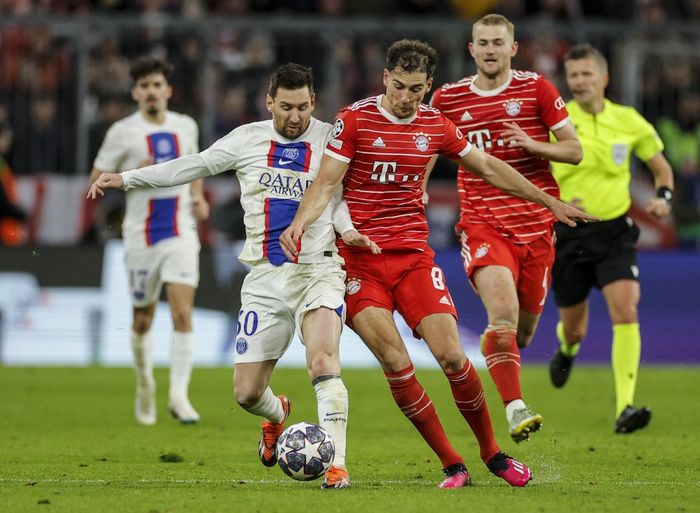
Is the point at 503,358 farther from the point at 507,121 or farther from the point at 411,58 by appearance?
the point at 411,58

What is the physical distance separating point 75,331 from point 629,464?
873 cm

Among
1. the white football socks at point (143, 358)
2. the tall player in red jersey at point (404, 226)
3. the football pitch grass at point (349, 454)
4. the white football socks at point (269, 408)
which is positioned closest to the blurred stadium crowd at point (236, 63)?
the football pitch grass at point (349, 454)

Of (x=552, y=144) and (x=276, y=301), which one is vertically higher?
(x=552, y=144)

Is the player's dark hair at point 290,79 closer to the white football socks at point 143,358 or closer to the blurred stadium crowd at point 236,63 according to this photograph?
the white football socks at point 143,358

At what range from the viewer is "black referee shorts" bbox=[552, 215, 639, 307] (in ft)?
36.6

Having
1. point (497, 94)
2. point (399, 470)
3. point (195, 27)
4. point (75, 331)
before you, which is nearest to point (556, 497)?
point (399, 470)

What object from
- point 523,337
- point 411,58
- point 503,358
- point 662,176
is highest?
point 411,58

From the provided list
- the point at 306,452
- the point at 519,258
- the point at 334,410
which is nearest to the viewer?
the point at 306,452

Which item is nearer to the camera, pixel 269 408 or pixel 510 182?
pixel 510 182

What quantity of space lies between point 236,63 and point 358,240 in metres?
A: 10.1

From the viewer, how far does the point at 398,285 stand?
8.12 meters

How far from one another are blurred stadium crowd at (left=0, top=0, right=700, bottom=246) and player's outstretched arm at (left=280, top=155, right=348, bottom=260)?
951cm

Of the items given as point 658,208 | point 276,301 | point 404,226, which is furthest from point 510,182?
point 658,208

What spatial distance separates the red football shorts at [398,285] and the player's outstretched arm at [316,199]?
43 centimetres
